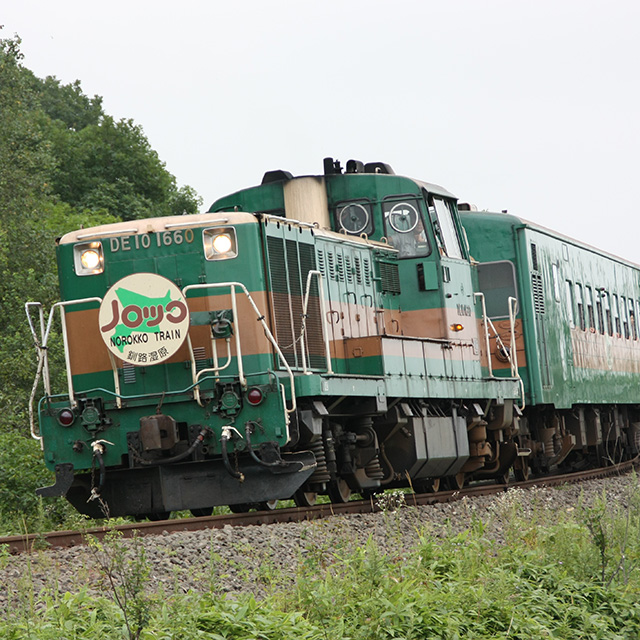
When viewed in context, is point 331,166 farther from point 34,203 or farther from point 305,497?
point 34,203

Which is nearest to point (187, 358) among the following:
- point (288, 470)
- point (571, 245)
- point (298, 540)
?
point (288, 470)

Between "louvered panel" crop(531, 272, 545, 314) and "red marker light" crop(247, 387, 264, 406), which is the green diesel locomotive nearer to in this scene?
"red marker light" crop(247, 387, 264, 406)

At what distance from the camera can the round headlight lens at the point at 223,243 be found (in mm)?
10398

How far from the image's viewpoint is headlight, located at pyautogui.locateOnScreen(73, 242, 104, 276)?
10.7 metres

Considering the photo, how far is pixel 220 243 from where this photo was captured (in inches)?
410

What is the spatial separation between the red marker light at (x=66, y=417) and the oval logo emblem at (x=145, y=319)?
0.77 metres

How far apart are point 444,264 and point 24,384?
10.6m

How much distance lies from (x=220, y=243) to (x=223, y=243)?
0.03m

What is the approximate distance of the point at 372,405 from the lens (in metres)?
11.3

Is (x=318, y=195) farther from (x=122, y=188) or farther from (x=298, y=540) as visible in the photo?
(x=122, y=188)

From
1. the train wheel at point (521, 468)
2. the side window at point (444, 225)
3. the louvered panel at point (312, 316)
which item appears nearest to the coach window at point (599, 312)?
the train wheel at point (521, 468)

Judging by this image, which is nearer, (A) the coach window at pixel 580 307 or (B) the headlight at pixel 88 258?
(B) the headlight at pixel 88 258

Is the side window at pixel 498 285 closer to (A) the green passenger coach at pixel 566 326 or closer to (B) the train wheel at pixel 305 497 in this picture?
(A) the green passenger coach at pixel 566 326

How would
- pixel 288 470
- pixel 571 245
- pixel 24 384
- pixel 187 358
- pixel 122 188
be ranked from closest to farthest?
→ 1. pixel 288 470
2. pixel 187 358
3. pixel 571 245
4. pixel 24 384
5. pixel 122 188
